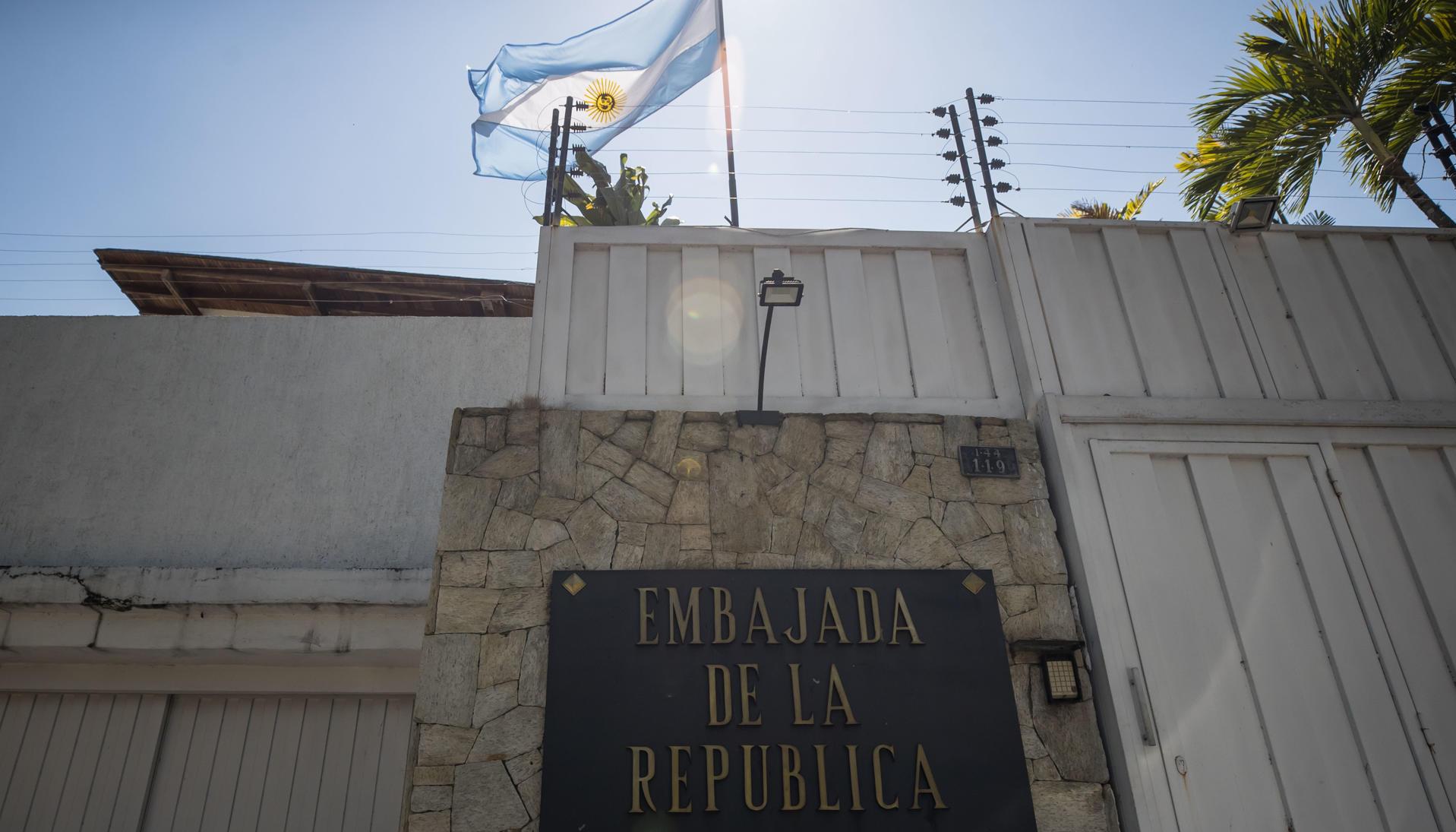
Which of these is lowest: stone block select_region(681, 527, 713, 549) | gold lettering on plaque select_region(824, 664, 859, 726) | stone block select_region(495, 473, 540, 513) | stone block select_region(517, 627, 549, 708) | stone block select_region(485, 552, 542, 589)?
gold lettering on plaque select_region(824, 664, 859, 726)

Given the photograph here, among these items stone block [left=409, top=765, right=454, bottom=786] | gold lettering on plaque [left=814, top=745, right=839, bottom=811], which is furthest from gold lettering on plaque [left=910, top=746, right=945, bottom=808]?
stone block [left=409, top=765, right=454, bottom=786]

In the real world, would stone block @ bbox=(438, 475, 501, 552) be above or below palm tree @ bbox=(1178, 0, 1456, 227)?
below

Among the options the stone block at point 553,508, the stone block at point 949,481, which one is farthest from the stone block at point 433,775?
the stone block at point 949,481

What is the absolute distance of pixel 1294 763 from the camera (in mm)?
4336

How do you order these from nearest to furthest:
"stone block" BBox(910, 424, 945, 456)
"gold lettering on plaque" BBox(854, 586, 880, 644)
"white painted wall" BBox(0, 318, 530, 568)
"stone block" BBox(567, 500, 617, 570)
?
1. "gold lettering on plaque" BBox(854, 586, 880, 644)
2. "stone block" BBox(567, 500, 617, 570)
3. "stone block" BBox(910, 424, 945, 456)
4. "white painted wall" BBox(0, 318, 530, 568)

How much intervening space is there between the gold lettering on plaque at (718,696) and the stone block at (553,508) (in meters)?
1.10

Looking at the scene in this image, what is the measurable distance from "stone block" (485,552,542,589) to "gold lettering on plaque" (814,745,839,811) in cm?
162

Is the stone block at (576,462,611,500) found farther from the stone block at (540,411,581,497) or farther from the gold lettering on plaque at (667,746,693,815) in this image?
the gold lettering on plaque at (667,746,693,815)

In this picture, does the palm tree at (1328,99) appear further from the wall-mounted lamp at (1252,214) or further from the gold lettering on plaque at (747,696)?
the gold lettering on plaque at (747,696)

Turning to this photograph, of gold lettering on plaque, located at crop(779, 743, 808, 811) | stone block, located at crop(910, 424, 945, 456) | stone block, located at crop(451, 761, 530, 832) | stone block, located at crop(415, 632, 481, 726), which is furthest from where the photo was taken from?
stone block, located at crop(910, 424, 945, 456)

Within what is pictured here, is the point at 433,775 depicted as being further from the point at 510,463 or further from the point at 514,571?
the point at 510,463

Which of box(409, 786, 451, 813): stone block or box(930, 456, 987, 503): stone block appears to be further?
box(930, 456, 987, 503): stone block

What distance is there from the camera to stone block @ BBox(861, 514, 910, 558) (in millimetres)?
4824

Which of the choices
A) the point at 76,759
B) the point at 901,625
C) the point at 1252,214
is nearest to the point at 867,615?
the point at 901,625
